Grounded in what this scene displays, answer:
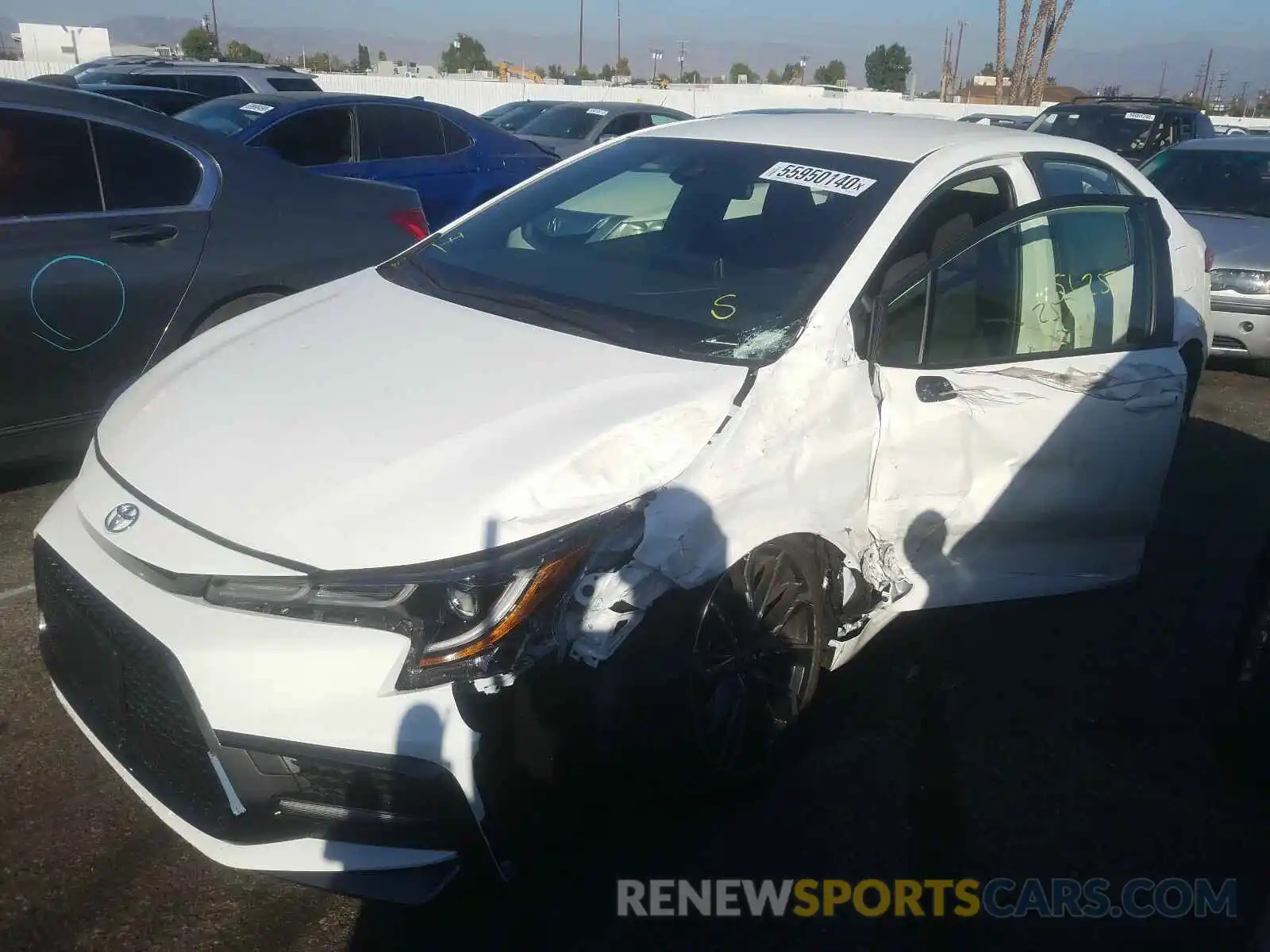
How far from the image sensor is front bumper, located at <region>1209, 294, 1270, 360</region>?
7.13 meters

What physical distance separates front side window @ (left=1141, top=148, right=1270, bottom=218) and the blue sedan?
5.28 m

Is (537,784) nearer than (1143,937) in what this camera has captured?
Yes

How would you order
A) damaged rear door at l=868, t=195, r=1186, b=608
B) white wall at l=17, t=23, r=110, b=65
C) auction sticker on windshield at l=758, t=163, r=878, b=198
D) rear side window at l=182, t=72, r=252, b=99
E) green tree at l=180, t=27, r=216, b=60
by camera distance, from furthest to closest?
green tree at l=180, t=27, r=216, b=60 → white wall at l=17, t=23, r=110, b=65 → rear side window at l=182, t=72, r=252, b=99 → auction sticker on windshield at l=758, t=163, r=878, b=198 → damaged rear door at l=868, t=195, r=1186, b=608

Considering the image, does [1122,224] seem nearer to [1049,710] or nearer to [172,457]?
[1049,710]

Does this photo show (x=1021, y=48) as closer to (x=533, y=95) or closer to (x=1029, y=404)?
(x=533, y=95)

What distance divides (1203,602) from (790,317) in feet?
7.92

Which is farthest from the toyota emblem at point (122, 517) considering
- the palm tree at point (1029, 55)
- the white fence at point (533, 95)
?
the palm tree at point (1029, 55)

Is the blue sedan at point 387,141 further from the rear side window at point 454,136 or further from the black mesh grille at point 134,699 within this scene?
the black mesh grille at point 134,699

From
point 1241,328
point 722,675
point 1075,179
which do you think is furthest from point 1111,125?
point 722,675

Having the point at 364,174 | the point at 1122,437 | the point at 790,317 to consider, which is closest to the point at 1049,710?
the point at 1122,437

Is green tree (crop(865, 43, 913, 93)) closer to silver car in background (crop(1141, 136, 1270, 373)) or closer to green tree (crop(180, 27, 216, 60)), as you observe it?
green tree (crop(180, 27, 216, 60))

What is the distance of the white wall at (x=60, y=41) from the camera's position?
4816 cm

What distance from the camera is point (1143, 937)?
2537 millimetres

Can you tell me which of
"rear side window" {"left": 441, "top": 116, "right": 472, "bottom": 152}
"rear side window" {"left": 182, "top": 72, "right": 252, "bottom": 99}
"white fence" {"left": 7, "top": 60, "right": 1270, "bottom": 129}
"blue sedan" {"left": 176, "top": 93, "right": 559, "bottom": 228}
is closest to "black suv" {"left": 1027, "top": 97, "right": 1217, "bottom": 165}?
"blue sedan" {"left": 176, "top": 93, "right": 559, "bottom": 228}
